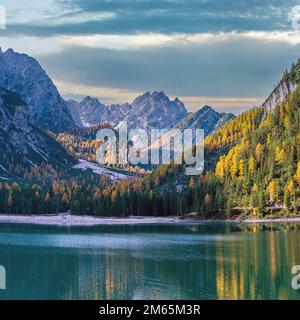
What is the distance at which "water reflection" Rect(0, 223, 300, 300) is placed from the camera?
74188 mm

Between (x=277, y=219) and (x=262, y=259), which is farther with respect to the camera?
(x=277, y=219)

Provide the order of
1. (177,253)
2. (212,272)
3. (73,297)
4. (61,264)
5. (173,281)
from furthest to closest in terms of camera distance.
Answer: (177,253)
(61,264)
(212,272)
(173,281)
(73,297)

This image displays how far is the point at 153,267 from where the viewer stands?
9244cm

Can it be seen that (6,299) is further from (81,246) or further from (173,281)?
(81,246)

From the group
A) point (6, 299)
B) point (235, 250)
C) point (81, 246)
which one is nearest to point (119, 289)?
point (6, 299)

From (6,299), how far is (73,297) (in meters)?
8.10

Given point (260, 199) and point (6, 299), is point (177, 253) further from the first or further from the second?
point (260, 199)

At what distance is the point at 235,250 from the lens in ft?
361

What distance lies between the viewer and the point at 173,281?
8094 centimetres

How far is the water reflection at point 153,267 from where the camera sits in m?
74.2
